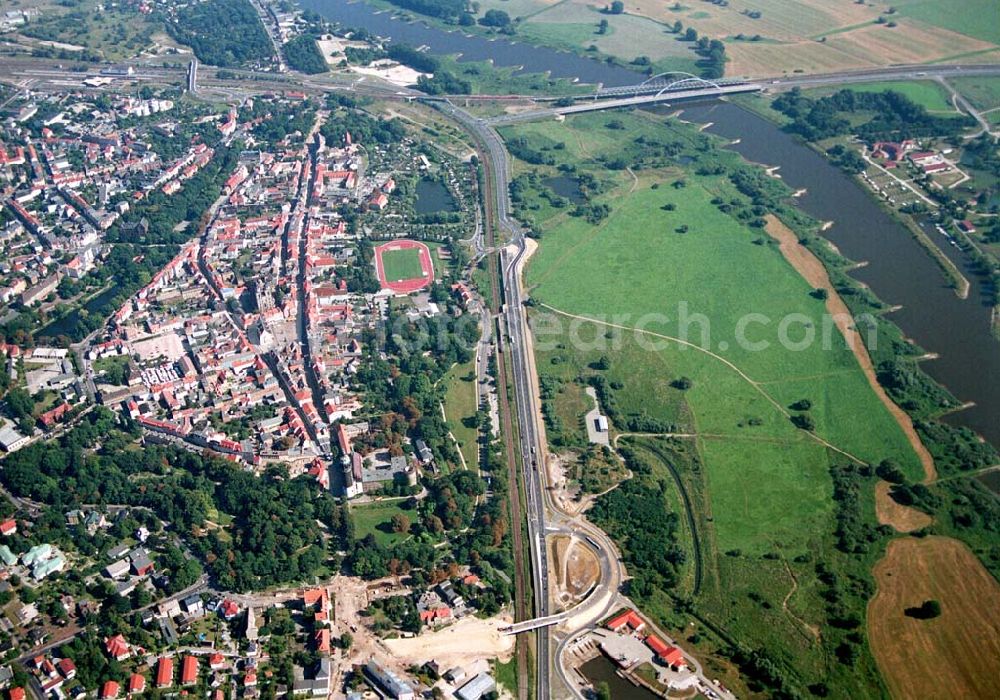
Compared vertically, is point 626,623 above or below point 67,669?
above

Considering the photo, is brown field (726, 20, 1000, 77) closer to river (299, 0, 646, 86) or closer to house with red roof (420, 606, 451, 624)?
river (299, 0, 646, 86)

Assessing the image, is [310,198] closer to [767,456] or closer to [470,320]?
[470,320]

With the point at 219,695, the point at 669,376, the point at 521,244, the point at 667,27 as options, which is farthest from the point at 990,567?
the point at 667,27

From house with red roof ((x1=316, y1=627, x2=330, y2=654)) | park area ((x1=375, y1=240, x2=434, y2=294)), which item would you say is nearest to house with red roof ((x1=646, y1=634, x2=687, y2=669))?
house with red roof ((x1=316, y1=627, x2=330, y2=654))

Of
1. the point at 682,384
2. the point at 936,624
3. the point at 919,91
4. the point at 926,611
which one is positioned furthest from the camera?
the point at 919,91

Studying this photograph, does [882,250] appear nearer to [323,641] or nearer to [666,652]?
[666,652]

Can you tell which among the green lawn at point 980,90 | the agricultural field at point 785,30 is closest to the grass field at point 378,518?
the agricultural field at point 785,30

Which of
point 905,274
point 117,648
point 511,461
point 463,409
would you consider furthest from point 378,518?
point 905,274
